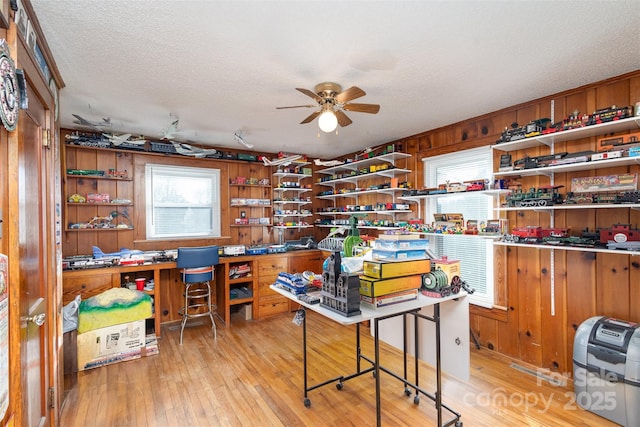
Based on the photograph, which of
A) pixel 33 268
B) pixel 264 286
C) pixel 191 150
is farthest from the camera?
pixel 264 286

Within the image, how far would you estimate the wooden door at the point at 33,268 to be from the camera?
1.32m

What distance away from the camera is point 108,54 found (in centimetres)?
195

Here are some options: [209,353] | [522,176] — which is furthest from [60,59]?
[522,176]

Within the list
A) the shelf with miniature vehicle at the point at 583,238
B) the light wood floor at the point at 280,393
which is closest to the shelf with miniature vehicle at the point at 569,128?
the shelf with miniature vehicle at the point at 583,238

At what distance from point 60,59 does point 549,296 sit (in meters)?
4.35

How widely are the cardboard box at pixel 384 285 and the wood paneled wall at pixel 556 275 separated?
160 cm

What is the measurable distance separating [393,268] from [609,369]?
171 centimetres

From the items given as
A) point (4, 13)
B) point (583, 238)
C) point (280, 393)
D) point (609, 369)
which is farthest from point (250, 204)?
point (609, 369)

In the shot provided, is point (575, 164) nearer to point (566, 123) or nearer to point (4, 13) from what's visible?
point (566, 123)

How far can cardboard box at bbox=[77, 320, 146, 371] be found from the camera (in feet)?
9.24

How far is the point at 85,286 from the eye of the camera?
3.13 meters

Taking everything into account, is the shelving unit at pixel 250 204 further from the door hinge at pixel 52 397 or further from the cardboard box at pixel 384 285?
the cardboard box at pixel 384 285

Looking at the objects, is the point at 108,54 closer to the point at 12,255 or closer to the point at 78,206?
the point at 12,255

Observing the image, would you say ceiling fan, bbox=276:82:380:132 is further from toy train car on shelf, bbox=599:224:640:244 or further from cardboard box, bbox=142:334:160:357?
cardboard box, bbox=142:334:160:357
